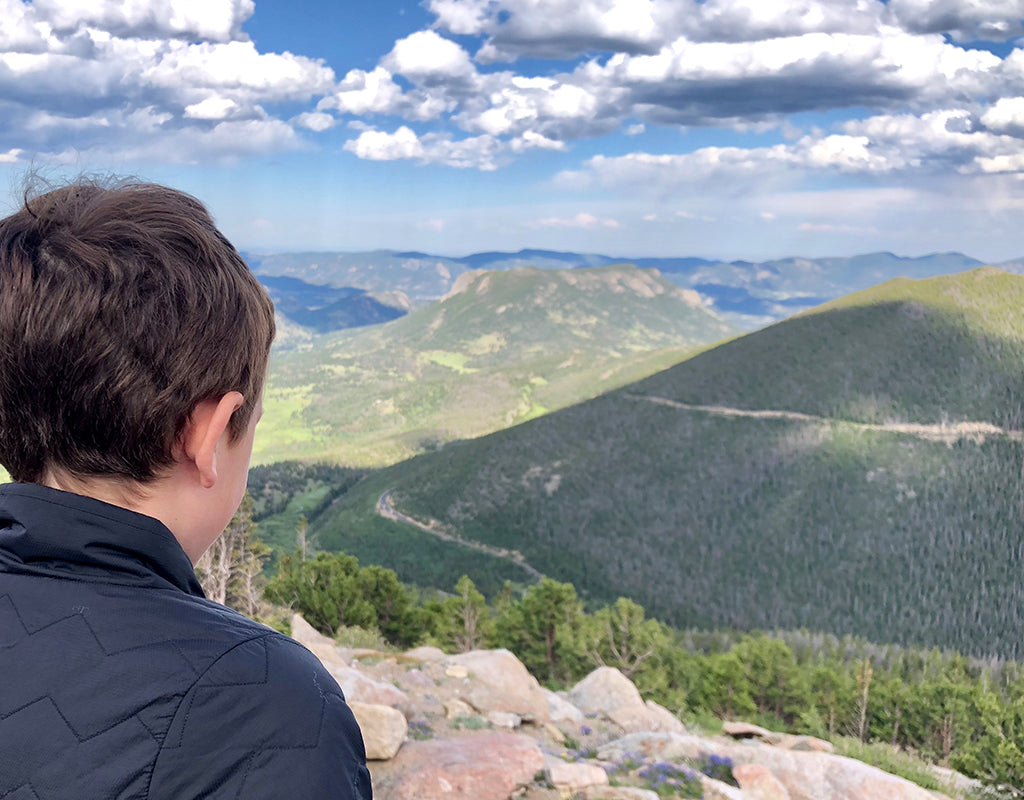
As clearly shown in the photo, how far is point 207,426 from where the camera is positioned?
1890mm

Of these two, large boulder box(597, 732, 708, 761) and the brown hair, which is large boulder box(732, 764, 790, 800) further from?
the brown hair

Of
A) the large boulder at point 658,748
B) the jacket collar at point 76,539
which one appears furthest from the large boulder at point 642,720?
the jacket collar at point 76,539

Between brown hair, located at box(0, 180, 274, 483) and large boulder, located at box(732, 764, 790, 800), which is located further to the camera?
large boulder, located at box(732, 764, 790, 800)

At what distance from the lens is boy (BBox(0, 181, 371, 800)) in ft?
4.91

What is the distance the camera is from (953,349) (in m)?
146

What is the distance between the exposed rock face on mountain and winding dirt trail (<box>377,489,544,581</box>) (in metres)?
88.3

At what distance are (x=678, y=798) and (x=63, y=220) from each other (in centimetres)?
1089

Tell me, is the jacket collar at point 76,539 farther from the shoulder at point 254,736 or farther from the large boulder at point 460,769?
the large boulder at point 460,769

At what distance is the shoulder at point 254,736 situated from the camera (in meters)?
1.49

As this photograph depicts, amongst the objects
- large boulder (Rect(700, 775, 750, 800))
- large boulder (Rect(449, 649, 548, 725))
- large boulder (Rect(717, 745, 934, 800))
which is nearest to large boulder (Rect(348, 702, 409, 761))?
large boulder (Rect(449, 649, 548, 725))

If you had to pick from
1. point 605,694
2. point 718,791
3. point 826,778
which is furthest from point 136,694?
point 605,694

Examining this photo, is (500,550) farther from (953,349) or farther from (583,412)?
(953,349)

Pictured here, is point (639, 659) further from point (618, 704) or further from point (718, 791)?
point (718, 791)

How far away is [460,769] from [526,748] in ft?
3.61
